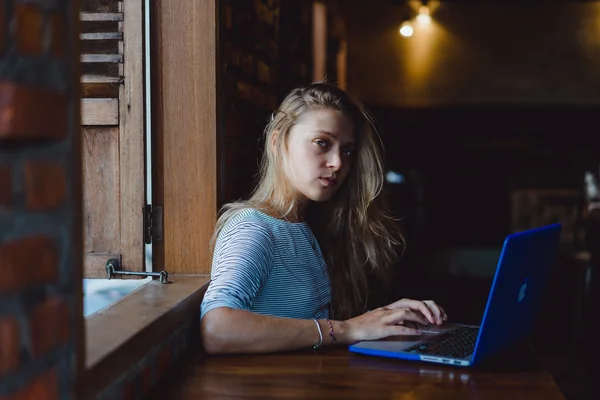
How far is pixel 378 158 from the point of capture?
7.59ft

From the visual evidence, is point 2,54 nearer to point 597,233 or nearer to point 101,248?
point 101,248

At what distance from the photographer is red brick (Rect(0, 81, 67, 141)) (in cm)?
92

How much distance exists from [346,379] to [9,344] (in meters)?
0.77

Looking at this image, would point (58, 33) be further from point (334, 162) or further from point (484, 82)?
point (484, 82)

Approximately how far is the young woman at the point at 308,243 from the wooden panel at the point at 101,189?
29cm

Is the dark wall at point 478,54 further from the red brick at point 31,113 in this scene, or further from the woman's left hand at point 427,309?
the red brick at point 31,113

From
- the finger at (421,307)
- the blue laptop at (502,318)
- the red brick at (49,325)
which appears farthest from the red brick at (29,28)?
the finger at (421,307)

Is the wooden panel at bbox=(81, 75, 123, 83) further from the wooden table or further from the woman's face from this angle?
the wooden table

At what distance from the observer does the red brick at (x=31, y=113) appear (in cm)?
92

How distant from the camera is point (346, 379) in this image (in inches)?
60.6

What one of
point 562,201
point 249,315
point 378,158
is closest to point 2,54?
point 249,315

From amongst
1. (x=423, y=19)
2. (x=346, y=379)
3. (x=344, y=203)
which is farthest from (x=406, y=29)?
(x=346, y=379)

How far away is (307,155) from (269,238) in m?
0.27

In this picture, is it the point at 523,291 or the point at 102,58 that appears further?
the point at 102,58
